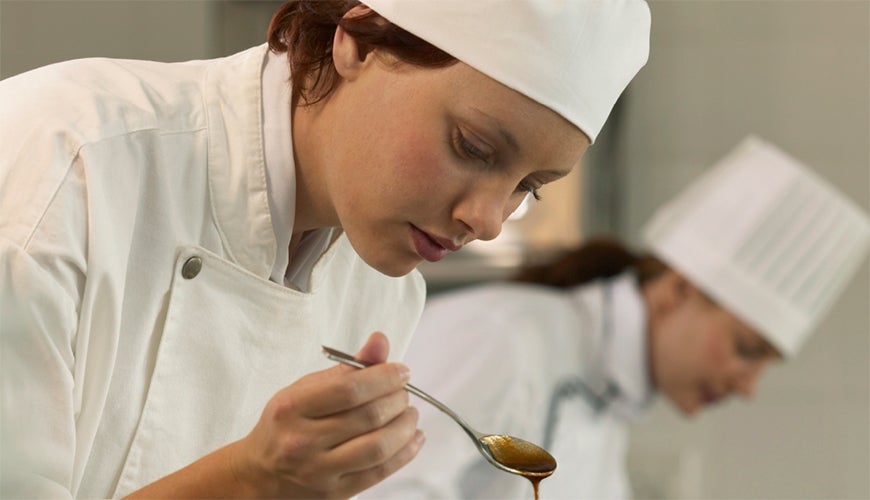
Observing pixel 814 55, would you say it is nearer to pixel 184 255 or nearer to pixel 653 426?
pixel 653 426

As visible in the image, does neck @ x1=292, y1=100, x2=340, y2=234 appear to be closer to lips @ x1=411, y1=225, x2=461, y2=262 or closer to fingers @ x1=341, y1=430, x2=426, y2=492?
lips @ x1=411, y1=225, x2=461, y2=262

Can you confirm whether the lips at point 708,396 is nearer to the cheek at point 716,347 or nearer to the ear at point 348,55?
the cheek at point 716,347

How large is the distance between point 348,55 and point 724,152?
6.35 feet

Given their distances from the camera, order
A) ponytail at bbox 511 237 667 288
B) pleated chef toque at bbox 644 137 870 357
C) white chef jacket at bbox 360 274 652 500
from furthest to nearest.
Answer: ponytail at bbox 511 237 667 288
pleated chef toque at bbox 644 137 870 357
white chef jacket at bbox 360 274 652 500

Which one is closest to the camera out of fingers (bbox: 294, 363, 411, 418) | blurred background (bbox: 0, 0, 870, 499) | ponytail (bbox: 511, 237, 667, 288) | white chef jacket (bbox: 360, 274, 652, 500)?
fingers (bbox: 294, 363, 411, 418)

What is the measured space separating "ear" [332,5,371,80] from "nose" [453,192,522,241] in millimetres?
131

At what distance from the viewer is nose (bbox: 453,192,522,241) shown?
2.60ft

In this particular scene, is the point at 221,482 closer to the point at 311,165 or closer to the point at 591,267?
the point at 311,165

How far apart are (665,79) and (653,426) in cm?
81

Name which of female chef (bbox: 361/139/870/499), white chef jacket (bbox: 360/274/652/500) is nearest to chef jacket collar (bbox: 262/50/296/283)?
white chef jacket (bbox: 360/274/652/500)

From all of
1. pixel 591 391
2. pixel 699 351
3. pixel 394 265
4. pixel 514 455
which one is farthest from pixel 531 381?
pixel 394 265

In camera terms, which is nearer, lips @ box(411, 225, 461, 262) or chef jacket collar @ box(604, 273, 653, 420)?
lips @ box(411, 225, 461, 262)

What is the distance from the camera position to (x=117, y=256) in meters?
0.79

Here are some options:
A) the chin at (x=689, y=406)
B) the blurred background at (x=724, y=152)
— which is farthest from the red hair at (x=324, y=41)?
the blurred background at (x=724, y=152)
